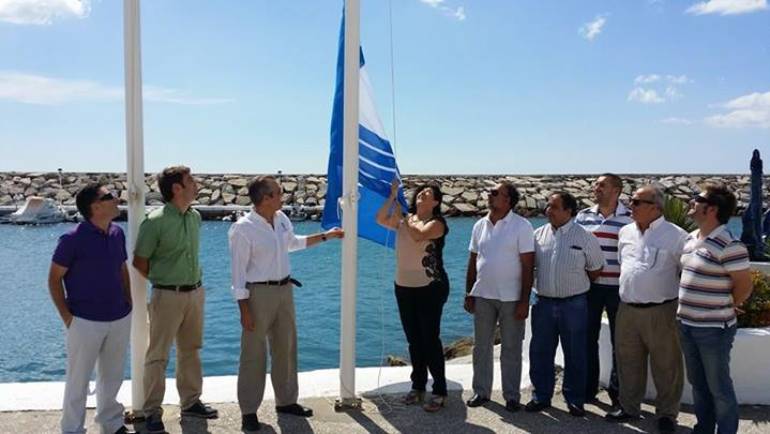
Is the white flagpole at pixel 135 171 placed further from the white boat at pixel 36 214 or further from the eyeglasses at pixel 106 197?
the white boat at pixel 36 214

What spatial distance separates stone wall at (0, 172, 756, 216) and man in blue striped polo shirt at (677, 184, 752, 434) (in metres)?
44.8

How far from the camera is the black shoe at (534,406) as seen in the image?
5.34 m

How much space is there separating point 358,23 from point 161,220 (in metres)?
2.13

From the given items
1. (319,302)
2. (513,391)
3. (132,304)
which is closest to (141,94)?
(132,304)

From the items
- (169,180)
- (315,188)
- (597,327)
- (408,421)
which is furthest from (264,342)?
(315,188)

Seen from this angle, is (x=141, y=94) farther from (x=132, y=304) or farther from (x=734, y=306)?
(x=734, y=306)

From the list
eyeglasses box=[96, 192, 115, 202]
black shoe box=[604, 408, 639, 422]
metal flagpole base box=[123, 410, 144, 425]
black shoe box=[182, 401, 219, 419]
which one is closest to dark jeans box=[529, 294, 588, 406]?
black shoe box=[604, 408, 639, 422]

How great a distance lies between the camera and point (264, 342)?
16.5 ft

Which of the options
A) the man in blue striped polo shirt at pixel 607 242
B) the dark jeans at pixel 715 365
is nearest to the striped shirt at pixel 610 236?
the man in blue striped polo shirt at pixel 607 242

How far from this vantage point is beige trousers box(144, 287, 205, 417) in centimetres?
480

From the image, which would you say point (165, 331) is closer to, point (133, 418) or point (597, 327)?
point (133, 418)

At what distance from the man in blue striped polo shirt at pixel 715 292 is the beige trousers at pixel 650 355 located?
389 mm

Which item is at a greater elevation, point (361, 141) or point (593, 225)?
point (361, 141)

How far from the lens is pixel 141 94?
498cm
